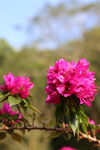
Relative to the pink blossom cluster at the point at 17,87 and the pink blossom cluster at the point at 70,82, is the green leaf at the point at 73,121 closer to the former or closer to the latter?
the pink blossom cluster at the point at 70,82

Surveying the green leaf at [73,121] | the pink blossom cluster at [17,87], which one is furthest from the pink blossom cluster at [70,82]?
the pink blossom cluster at [17,87]

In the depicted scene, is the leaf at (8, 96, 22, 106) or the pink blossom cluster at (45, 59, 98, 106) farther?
the leaf at (8, 96, 22, 106)

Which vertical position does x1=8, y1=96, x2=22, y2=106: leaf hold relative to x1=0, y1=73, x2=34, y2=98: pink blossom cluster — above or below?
below

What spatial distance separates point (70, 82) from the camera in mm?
875

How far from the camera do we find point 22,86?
1.07 m

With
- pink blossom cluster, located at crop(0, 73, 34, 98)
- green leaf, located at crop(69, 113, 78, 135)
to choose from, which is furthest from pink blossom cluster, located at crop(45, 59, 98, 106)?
pink blossom cluster, located at crop(0, 73, 34, 98)

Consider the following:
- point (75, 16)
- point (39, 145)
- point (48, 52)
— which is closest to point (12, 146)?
point (39, 145)

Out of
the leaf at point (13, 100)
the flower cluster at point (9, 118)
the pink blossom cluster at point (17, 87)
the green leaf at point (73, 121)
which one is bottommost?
the green leaf at point (73, 121)

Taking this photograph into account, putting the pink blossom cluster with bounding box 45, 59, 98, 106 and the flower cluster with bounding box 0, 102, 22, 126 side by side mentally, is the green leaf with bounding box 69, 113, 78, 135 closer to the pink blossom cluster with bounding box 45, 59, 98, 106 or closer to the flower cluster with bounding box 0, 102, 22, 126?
the pink blossom cluster with bounding box 45, 59, 98, 106

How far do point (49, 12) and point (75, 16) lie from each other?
1927 mm

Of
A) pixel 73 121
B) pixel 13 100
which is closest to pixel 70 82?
pixel 73 121

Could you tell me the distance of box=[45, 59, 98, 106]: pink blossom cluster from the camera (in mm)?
865

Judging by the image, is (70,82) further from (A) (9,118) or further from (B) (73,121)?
(A) (9,118)

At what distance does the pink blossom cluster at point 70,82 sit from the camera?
0.86m
